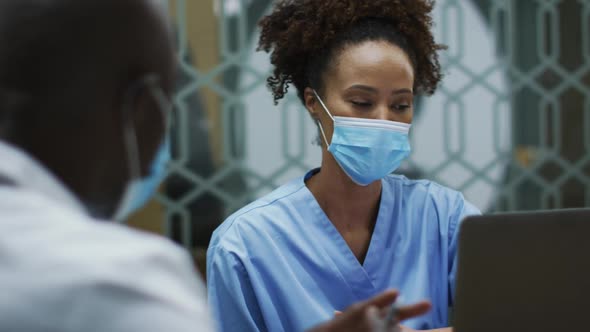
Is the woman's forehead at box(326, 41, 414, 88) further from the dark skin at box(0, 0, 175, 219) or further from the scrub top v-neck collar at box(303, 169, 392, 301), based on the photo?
the dark skin at box(0, 0, 175, 219)

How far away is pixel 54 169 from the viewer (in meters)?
0.49

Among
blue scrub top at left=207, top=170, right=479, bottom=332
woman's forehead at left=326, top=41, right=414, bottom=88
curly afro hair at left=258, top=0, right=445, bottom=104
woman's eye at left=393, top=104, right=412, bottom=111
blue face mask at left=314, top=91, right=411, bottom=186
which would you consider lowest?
blue scrub top at left=207, top=170, right=479, bottom=332

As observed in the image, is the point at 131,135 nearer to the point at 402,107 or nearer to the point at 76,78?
the point at 76,78

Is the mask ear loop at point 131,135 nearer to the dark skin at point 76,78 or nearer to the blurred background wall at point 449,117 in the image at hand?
the dark skin at point 76,78

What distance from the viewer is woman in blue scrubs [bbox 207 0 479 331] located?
107cm

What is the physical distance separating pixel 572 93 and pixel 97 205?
2.26 metres

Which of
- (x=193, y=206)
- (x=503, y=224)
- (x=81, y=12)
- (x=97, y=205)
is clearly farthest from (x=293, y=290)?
(x=193, y=206)

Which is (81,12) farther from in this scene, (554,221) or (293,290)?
(293,290)

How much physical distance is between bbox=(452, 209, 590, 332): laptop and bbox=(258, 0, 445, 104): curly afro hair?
579mm

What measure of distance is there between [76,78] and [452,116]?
1.94m

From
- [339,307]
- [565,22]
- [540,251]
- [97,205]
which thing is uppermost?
[565,22]

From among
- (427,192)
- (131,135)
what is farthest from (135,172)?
(427,192)

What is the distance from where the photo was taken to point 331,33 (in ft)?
3.96

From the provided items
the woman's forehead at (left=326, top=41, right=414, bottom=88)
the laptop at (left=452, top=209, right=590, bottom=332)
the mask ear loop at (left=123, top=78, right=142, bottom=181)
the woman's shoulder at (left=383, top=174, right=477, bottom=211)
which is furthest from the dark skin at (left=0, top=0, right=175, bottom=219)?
the woman's shoulder at (left=383, top=174, right=477, bottom=211)
